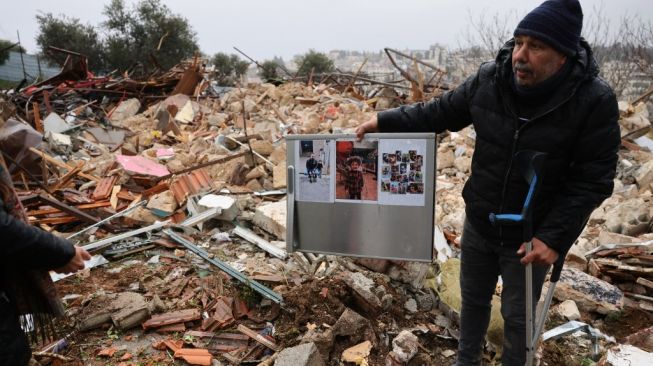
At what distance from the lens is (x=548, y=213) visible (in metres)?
2.14

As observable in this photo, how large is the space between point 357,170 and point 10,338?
1897mm

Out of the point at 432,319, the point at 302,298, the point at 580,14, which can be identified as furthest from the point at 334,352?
the point at 580,14

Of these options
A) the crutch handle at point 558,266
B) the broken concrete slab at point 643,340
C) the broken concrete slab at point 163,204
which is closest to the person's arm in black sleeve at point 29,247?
the crutch handle at point 558,266

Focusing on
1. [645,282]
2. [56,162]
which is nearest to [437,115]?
[645,282]

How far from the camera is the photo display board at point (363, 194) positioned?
2.66m

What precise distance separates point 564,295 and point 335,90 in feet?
37.9

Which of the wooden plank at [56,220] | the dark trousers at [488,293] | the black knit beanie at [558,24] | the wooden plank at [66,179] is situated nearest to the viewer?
the black knit beanie at [558,24]

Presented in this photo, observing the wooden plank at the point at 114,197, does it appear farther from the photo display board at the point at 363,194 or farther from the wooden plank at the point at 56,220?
the photo display board at the point at 363,194

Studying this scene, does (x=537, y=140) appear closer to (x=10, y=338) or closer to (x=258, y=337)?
(x=258, y=337)

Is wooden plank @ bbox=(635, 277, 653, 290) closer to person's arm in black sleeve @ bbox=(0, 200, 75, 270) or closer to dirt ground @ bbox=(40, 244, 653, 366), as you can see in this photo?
dirt ground @ bbox=(40, 244, 653, 366)

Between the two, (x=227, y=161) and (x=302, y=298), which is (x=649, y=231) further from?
(x=227, y=161)

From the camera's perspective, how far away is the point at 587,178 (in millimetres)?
2000

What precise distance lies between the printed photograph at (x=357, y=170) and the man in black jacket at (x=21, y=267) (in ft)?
4.91

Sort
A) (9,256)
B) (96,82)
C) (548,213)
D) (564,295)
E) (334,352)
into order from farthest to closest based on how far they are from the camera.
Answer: (96,82)
(564,295)
(334,352)
(548,213)
(9,256)
